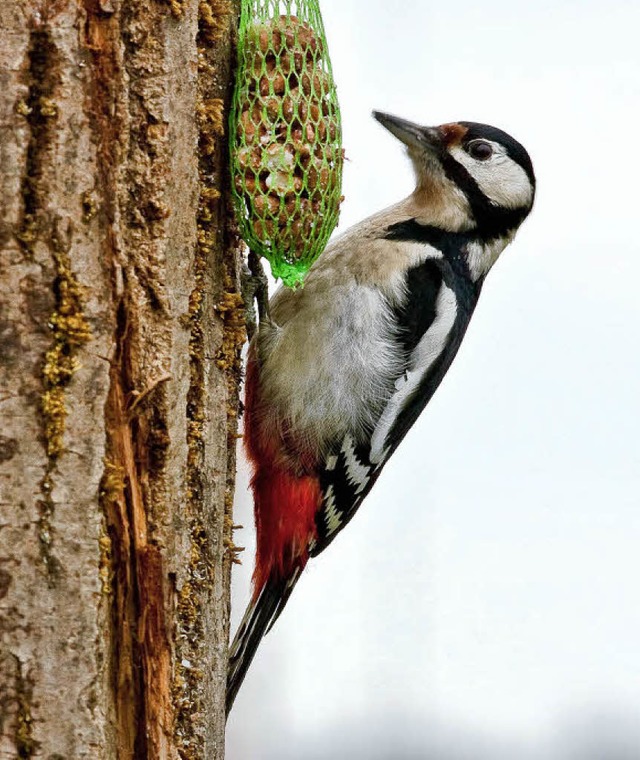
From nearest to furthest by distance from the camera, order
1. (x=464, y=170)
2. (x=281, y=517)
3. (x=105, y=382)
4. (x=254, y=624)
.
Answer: (x=105, y=382)
(x=254, y=624)
(x=281, y=517)
(x=464, y=170)

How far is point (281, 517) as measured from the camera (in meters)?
2.66

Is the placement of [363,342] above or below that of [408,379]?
above

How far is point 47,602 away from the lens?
1.46 metres

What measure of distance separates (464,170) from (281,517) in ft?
3.36

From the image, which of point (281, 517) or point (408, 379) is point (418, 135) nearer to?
point (408, 379)

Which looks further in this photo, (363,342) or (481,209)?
(481,209)

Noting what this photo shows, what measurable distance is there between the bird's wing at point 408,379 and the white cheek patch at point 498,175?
27 cm

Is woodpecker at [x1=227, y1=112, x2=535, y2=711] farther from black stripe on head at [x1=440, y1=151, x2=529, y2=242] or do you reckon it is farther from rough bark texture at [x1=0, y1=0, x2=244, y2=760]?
rough bark texture at [x1=0, y1=0, x2=244, y2=760]

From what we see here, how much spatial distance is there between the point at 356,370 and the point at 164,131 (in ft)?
3.47

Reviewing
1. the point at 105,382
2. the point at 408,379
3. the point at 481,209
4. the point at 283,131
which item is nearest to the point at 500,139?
the point at 481,209

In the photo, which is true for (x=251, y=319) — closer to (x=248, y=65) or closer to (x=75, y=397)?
(x=248, y=65)

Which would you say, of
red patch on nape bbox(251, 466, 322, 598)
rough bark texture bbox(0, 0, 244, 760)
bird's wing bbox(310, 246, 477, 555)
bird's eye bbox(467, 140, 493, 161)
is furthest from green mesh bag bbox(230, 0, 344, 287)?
bird's eye bbox(467, 140, 493, 161)

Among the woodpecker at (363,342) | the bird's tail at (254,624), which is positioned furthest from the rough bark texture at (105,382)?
the woodpecker at (363,342)

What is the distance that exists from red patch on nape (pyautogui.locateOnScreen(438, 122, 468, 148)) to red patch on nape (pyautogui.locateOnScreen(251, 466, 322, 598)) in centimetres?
96
